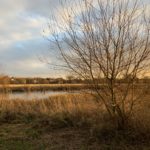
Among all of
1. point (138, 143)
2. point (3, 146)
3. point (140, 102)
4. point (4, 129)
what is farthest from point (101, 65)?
point (4, 129)

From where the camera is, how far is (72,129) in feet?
39.7

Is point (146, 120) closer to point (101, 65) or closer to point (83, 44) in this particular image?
point (101, 65)

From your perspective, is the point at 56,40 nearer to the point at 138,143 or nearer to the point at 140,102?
the point at 140,102

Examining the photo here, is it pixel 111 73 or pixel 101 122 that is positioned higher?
pixel 111 73

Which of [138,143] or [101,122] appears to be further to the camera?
[101,122]

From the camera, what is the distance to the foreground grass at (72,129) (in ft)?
32.4

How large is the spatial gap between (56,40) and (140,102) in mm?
3087

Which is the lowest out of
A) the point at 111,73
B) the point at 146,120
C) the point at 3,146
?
the point at 3,146

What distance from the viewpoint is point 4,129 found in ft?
43.9

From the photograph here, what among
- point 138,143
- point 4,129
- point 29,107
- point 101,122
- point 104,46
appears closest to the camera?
point 138,143

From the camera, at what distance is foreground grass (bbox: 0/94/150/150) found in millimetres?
9891

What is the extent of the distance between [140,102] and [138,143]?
4.48 ft

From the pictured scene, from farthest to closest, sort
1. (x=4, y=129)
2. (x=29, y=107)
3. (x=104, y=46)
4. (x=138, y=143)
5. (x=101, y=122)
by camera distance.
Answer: (x=29, y=107) → (x=4, y=129) → (x=101, y=122) → (x=104, y=46) → (x=138, y=143)

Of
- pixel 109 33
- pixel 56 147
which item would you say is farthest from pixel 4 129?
pixel 109 33
